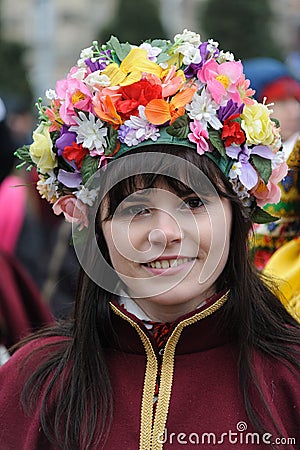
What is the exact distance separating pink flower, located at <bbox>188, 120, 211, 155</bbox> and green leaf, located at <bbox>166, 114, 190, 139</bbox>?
0.01m

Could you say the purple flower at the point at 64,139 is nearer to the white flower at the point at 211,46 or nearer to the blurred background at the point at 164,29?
the white flower at the point at 211,46

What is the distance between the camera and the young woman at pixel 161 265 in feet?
7.81

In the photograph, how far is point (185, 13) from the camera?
96.9ft

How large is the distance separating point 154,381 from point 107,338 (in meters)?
0.19

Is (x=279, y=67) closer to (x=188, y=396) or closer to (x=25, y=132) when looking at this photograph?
(x=188, y=396)

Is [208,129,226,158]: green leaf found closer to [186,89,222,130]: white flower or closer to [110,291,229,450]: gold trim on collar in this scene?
[186,89,222,130]: white flower

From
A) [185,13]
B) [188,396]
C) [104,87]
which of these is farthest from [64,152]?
[185,13]

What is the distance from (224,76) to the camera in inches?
97.1

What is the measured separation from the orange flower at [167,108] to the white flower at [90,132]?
0.14 meters

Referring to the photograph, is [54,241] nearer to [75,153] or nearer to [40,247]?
[40,247]

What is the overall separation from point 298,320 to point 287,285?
208 millimetres

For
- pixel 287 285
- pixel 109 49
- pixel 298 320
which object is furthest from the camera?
pixel 287 285

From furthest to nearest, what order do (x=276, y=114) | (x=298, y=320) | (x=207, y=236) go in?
(x=276, y=114) < (x=298, y=320) < (x=207, y=236)

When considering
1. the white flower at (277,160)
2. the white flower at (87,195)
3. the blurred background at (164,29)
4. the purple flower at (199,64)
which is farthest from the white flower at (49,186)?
the blurred background at (164,29)
